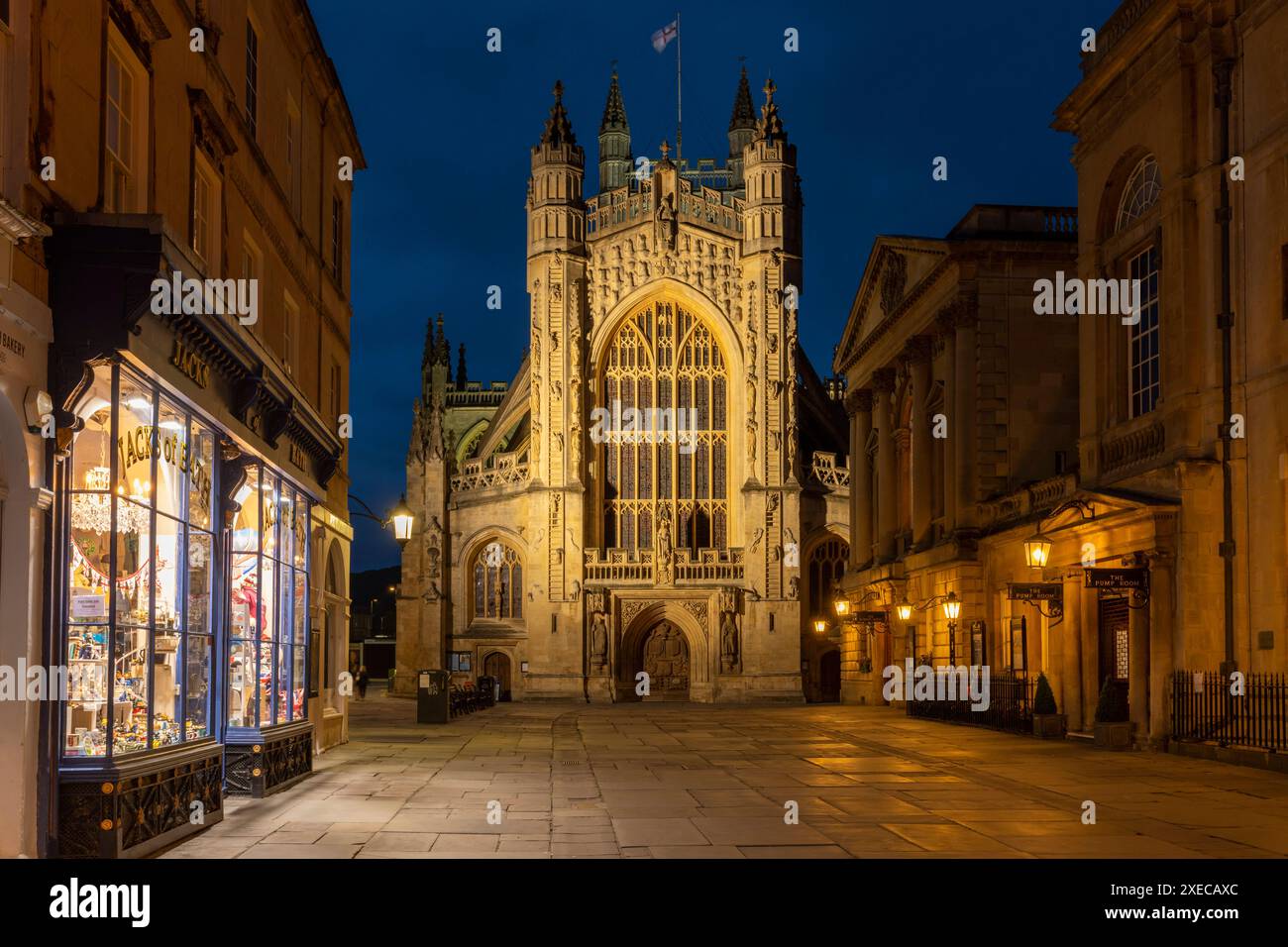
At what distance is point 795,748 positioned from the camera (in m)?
25.5

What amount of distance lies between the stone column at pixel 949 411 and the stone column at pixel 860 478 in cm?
1027

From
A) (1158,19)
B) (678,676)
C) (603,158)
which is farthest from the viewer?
(603,158)

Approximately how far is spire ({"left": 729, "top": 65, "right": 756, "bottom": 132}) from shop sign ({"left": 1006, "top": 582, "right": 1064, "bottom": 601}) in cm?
7114

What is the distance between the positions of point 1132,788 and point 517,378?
48383mm

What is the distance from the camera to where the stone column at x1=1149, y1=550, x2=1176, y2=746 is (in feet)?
76.4

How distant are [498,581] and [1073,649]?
33161mm

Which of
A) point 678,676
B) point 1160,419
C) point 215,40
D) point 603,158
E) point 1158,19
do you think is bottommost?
point 678,676

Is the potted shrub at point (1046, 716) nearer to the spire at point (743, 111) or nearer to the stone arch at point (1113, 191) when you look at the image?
the stone arch at point (1113, 191)

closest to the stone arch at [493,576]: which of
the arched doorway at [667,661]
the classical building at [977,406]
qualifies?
the arched doorway at [667,661]

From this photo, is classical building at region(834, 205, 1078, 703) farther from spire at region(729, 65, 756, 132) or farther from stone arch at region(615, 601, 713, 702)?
spire at region(729, 65, 756, 132)

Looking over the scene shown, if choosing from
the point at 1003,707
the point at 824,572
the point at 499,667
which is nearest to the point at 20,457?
the point at 1003,707

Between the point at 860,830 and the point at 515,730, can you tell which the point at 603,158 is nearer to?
the point at 515,730

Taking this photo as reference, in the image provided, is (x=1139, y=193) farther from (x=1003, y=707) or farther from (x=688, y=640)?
(x=688, y=640)

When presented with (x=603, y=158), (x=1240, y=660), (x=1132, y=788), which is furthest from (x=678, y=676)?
(x=603, y=158)
